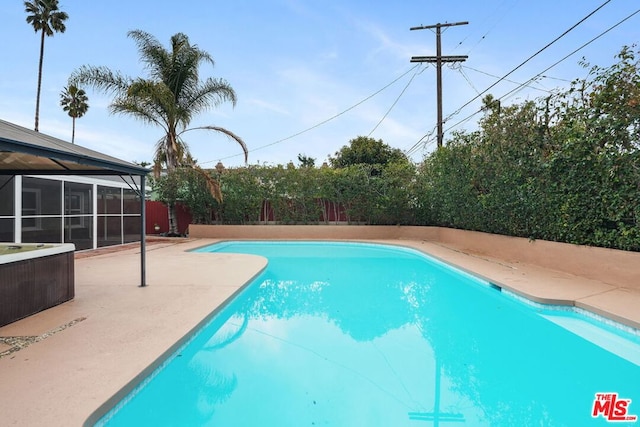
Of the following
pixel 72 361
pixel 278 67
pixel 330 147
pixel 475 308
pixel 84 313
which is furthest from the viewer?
pixel 330 147

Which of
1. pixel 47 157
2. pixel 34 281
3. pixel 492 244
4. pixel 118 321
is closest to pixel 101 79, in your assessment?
pixel 34 281

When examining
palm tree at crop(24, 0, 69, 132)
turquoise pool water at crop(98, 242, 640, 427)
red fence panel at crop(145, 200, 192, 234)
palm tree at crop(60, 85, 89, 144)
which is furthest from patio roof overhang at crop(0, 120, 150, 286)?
palm tree at crop(60, 85, 89, 144)

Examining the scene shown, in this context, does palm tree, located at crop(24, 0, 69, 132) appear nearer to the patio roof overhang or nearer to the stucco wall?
the stucco wall

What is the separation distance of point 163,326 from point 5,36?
15824mm

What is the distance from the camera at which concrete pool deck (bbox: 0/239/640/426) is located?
249cm

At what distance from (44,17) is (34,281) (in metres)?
23.0

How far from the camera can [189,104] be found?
1365cm

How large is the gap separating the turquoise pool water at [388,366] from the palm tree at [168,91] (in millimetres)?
9241

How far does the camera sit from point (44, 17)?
1975 cm

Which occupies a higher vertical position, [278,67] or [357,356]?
[278,67]

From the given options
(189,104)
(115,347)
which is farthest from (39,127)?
(115,347)

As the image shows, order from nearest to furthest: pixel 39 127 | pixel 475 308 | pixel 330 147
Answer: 1. pixel 475 308
2. pixel 39 127
3. pixel 330 147

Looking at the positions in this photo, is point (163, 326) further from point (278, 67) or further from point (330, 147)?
point (330, 147)

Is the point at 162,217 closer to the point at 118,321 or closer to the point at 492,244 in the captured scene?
the point at 118,321
